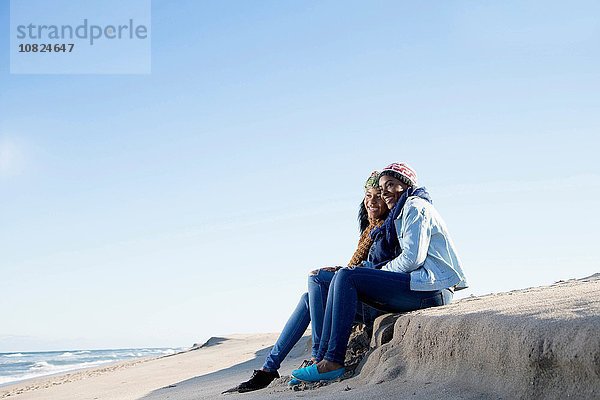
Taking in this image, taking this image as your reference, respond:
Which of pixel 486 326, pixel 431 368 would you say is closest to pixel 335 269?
pixel 431 368

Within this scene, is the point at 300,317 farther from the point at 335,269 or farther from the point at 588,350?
the point at 588,350

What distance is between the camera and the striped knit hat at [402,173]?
5004 mm

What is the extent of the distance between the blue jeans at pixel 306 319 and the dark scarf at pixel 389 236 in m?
0.45

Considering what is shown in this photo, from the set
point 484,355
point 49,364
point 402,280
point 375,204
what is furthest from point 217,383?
point 49,364

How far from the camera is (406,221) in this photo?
4668 mm

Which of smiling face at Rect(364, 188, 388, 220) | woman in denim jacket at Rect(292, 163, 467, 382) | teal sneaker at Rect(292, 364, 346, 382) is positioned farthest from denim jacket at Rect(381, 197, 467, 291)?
teal sneaker at Rect(292, 364, 346, 382)

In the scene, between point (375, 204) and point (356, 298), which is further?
point (375, 204)

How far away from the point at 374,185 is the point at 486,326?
72.7 inches

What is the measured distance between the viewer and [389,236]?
4.94 metres

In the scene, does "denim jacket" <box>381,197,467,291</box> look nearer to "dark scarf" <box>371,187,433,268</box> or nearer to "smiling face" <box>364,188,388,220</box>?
"dark scarf" <box>371,187,433,268</box>

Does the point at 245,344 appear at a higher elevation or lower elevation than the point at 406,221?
lower

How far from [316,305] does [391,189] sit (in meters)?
0.97

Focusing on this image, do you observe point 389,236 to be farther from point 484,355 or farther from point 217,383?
point 217,383

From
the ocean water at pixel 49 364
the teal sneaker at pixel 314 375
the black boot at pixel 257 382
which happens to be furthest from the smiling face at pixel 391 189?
the ocean water at pixel 49 364
